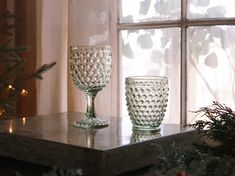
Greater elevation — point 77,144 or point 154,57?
point 154,57

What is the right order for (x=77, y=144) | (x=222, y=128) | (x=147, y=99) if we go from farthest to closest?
(x=147, y=99) → (x=77, y=144) → (x=222, y=128)

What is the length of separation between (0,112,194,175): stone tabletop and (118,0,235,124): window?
0.47 m

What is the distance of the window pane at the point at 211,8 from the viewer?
5.23 feet

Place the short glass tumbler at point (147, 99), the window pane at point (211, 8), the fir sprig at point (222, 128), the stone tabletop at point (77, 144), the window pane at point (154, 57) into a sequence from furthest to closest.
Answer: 1. the window pane at point (154, 57)
2. the window pane at point (211, 8)
3. the short glass tumbler at point (147, 99)
4. the stone tabletop at point (77, 144)
5. the fir sprig at point (222, 128)

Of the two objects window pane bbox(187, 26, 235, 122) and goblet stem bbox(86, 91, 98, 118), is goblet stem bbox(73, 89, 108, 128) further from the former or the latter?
window pane bbox(187, 26, 235, 122)

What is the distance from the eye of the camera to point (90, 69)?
117cm

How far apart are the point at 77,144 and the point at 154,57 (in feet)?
2.87

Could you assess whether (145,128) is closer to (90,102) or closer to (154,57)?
(90,102)

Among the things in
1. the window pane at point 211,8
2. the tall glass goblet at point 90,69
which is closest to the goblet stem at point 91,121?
the tall glass goblet at point 90,69

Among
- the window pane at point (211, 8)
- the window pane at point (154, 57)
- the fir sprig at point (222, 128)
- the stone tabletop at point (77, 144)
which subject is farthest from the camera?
the window pane at point (154, 57)

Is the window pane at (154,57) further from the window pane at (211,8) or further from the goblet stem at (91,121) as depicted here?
the goblet stem at (91,121)

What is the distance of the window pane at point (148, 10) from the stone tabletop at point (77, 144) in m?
0.63

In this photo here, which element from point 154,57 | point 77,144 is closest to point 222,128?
point 77,144

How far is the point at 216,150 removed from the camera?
0.70 metres
